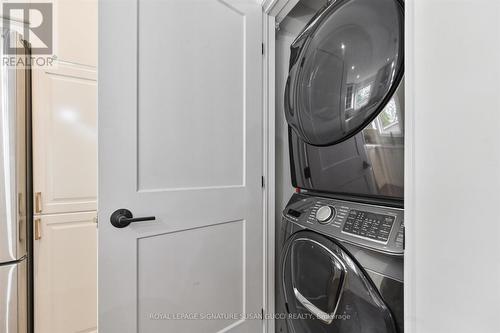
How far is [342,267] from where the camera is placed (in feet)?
2.59

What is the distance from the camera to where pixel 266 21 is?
1.45 meters

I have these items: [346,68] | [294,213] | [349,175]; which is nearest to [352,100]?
[346,68]

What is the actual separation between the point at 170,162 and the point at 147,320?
678mm

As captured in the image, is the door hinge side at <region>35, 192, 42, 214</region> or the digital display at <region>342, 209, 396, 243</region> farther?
the door hinge side at <region>35, 192, 42, 214</region>

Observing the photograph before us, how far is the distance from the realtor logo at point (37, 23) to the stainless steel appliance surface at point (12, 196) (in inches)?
6.2

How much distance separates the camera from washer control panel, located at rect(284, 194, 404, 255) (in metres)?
0.68

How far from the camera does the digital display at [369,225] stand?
27.7 inches

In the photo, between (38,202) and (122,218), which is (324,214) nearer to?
(122,218)

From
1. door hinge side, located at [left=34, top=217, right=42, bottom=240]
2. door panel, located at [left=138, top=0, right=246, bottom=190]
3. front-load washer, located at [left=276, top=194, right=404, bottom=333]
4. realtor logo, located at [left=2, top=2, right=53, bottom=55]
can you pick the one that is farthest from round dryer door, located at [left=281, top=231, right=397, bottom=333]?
realtor logo, located at [left=2, top=2, right=53, bottom=55]

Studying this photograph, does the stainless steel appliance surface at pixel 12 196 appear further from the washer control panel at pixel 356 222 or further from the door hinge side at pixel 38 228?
the washer control panel at pixel 356 222

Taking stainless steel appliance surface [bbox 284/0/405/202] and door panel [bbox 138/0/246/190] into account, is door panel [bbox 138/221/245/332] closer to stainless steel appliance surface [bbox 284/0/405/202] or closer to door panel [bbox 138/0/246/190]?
door panel [bbox 138/0/246/190]
